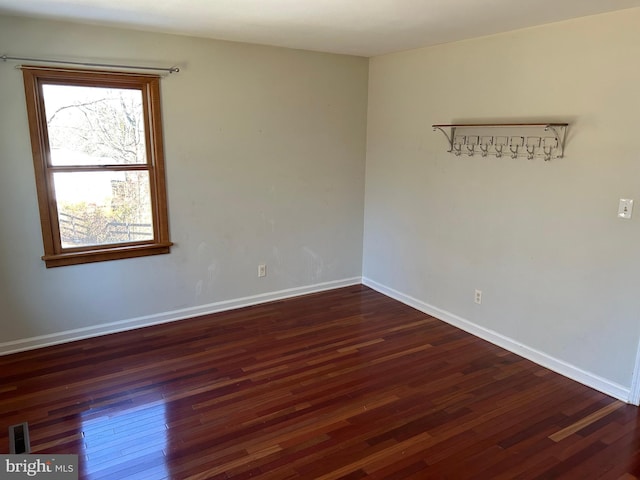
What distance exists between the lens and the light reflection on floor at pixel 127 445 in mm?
2152

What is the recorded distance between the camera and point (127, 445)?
233cm

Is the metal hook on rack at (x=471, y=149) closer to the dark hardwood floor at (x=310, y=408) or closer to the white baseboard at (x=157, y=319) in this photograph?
the dark hardwood floor at (x=310, y=408)

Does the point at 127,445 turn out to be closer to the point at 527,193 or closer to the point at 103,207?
the point at 103,207

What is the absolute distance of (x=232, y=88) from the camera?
3793 mm

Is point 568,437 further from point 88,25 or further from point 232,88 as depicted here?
point 88,25

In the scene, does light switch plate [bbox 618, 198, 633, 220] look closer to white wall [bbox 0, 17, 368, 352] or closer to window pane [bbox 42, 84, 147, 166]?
white wall [bbox 0, 17, 368, 352]

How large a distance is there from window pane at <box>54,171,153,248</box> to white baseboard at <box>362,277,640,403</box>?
2426mm

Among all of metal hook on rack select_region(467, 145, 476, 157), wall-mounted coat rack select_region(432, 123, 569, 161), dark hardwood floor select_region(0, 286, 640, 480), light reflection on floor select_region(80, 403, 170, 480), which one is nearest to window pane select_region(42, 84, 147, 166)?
dark hardwood floor select_region(0, 286, 640, 480)

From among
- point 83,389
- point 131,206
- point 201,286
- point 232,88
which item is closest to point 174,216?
point 131,206

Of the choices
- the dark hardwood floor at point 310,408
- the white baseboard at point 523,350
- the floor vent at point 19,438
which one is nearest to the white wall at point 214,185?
the dark hardwood floor at point 310,408

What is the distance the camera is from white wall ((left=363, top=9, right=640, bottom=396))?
270 cm

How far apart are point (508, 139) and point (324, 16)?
5.07 feet

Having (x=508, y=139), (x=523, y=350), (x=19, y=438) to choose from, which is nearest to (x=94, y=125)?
(x=19, y=438)

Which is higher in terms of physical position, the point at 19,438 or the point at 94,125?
the point at 94,125
